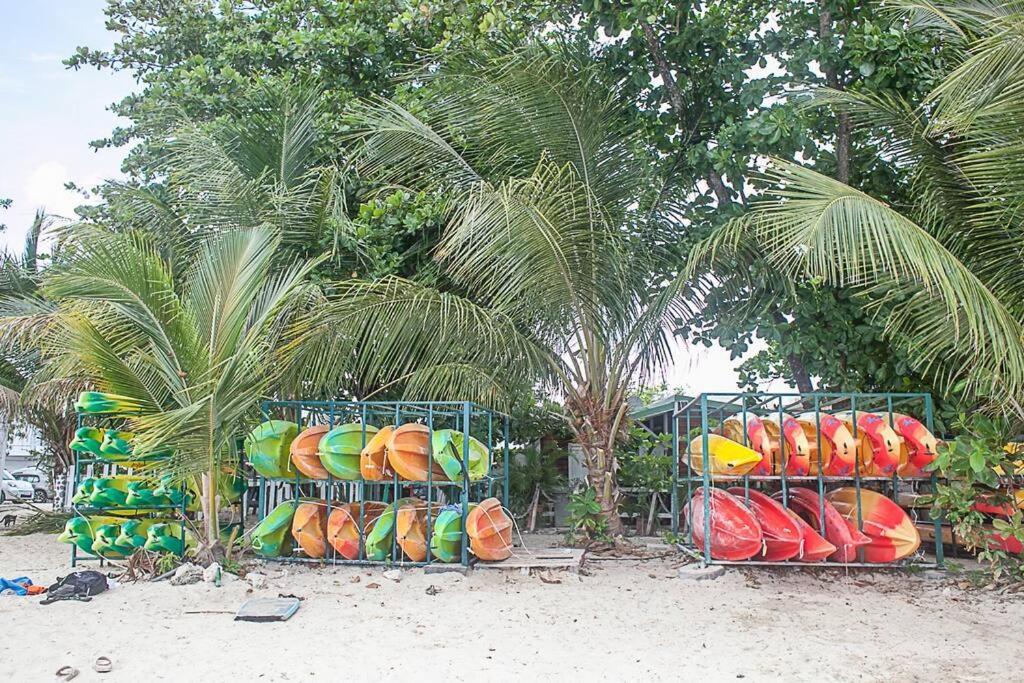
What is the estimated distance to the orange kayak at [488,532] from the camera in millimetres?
7109

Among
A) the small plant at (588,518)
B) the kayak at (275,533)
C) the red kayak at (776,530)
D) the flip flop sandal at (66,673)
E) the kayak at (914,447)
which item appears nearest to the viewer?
the flip flop sandal at (66,673)

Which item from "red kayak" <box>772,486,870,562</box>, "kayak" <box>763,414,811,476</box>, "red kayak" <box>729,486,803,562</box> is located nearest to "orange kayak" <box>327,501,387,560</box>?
"red kayak" <box>729,486,803,562</box>

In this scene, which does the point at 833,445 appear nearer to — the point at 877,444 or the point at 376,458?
the point at 877,444

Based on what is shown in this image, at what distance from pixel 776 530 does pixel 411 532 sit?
3257mm

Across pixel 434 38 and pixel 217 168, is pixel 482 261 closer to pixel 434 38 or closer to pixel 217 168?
pixel 217 168

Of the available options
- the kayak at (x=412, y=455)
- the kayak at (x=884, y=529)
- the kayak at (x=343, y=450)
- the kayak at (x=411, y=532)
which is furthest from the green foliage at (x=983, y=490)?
the kayak at (x=343, y=450)

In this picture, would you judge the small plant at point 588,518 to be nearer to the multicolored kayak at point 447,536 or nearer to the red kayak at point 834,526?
the multicolored kayak at point 447,536

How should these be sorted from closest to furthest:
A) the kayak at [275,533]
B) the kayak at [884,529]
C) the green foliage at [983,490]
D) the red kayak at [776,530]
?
the green foliage at [983,490] < the red kayak at [776,530] < the kayak at [884,529] < the kayak at [275,533]

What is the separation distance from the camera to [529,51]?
7547 millimetres

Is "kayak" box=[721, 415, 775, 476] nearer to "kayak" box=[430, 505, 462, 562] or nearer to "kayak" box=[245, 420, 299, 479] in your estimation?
"kayak" box=[430, 505, 462, 562]

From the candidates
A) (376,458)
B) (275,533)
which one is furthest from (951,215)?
(275,533)

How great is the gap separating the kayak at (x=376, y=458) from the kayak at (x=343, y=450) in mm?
76

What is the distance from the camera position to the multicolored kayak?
7117 millimetres

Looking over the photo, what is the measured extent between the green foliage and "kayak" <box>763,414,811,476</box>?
1.06m
